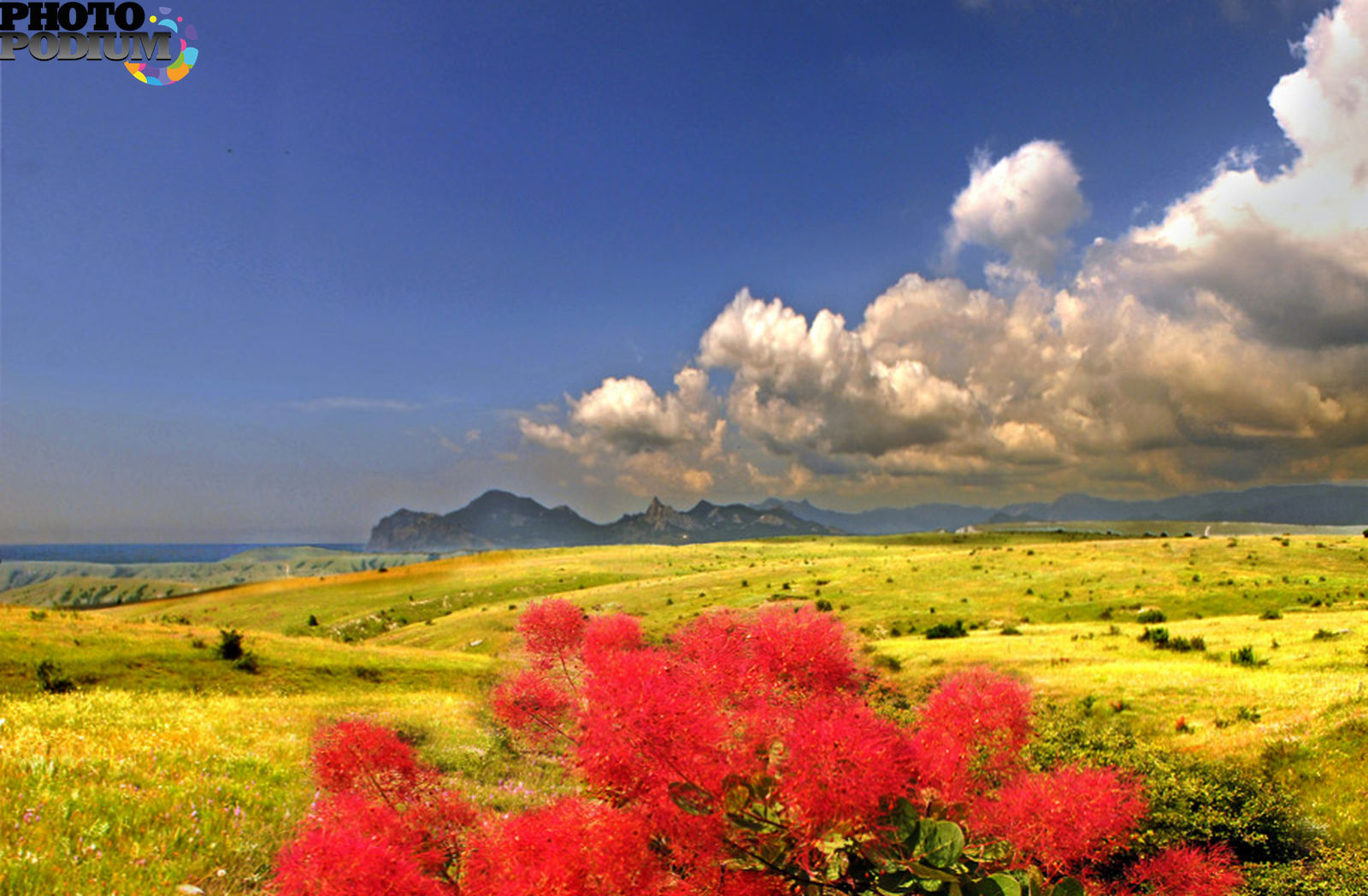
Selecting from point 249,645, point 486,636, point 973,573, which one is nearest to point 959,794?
point 249,645

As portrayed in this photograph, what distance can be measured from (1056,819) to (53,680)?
22.8 meters

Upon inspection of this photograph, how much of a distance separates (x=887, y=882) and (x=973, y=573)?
193ft

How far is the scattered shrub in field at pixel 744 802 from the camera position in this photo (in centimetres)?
175

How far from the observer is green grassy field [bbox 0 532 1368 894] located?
5316 mm

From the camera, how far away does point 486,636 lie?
45844 millimetres

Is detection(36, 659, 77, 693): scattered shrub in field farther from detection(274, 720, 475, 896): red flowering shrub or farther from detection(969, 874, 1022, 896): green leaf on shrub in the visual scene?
detection(969, 874, 1022, 896): green leaf on shrub

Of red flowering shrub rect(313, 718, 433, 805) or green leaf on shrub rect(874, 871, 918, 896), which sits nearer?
green leaf on shrub rect(874, 871, 918, 896)

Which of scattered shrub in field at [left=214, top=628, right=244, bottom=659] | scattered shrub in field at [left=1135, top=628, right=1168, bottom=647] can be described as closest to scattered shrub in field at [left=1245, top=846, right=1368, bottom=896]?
scattered shrub in field at [left=1135, top=628, right=1168, bottom=647]

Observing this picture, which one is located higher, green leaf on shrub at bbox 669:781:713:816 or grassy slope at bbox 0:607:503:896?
green leaf on shrub at bbox 669:781:713:816

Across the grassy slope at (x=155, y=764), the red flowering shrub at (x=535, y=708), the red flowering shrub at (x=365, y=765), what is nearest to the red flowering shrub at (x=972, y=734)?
the red flowering shrub at (x=535, y=708)

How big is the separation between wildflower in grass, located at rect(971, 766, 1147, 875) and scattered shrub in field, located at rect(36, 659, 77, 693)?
70.7 feet

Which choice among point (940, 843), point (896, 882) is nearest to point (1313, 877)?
point (940, 843)

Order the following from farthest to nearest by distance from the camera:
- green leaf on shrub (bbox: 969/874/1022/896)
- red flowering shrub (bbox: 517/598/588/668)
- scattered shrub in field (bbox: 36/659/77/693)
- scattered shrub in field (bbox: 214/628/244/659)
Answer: scattered shrub in field (bbox: 214/628/244/659)
scattered shrub in field (bbox: 36/659/77/693)
red flowering shrub (bbox: 517/598/588/668)
green leaf on shrub (bbox: 969/874/1022/896)

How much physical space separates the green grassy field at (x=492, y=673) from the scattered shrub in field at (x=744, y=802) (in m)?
0.53
